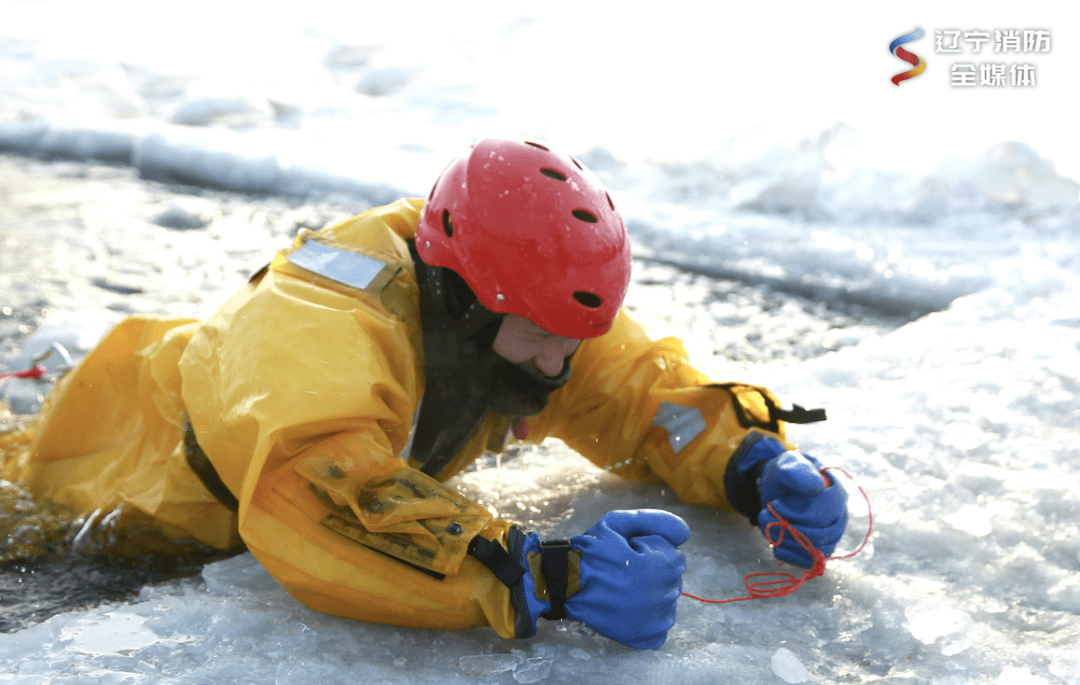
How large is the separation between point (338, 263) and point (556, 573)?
0.87m

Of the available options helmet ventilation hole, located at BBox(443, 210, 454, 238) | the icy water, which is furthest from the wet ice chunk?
the icy water

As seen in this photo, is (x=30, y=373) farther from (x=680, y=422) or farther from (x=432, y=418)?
(x=680, y=422)

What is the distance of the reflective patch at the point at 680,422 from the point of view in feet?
7.98

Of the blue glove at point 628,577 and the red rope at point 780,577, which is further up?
the blue glove at point 628,577

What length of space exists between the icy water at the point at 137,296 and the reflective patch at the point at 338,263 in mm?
920

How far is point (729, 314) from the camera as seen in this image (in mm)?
4570

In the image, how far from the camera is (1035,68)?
23.8ft

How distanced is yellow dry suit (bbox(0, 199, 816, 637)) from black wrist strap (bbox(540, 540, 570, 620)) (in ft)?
0.28

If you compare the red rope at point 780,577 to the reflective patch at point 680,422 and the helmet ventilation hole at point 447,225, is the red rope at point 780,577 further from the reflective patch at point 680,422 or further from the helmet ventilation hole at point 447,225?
the helmet ventilation hole at point 447,225

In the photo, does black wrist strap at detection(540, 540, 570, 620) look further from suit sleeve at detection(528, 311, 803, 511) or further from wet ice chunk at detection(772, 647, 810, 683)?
suit sleeve at detection(528, 311, 803, 511)

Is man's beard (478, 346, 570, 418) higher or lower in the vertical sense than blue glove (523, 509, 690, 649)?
higher

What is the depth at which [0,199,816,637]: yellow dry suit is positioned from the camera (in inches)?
69.7

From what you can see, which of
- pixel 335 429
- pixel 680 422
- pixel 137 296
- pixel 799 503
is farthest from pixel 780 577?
pixel 137 296

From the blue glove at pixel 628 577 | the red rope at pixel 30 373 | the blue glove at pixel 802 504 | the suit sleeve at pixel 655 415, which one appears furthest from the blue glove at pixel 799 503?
the red rope at pixel 30 373
